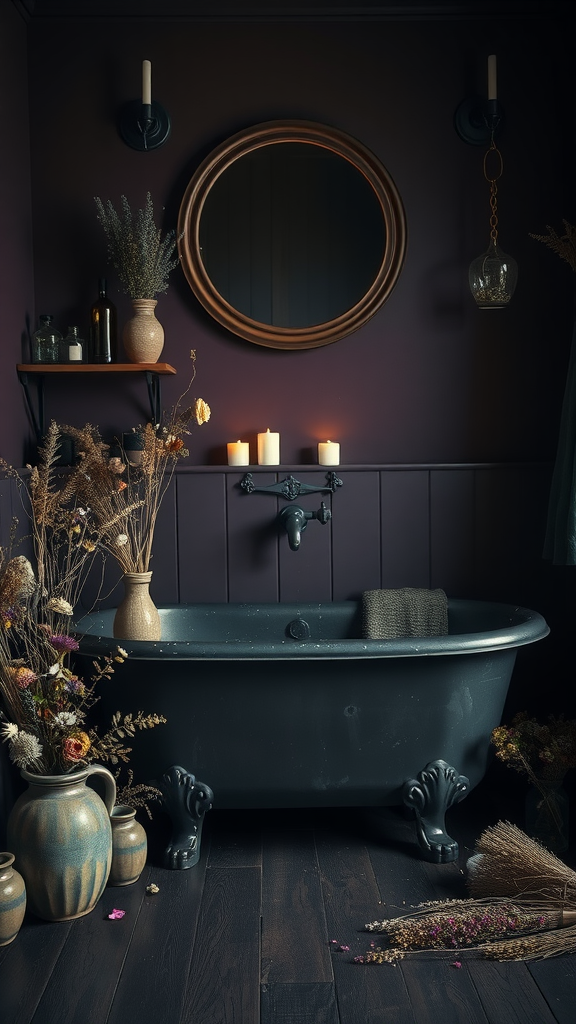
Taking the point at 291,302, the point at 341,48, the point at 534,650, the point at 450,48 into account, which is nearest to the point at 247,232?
the point at 291,302

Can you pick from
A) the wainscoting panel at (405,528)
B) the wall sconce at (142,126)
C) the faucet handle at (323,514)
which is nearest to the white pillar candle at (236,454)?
the faucet handle at (323,514)

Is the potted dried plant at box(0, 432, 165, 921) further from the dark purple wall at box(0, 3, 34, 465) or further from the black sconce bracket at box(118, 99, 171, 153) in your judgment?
the black sconce bracket at box(118, 99, 171, 153)

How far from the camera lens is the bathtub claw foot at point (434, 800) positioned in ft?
8.45

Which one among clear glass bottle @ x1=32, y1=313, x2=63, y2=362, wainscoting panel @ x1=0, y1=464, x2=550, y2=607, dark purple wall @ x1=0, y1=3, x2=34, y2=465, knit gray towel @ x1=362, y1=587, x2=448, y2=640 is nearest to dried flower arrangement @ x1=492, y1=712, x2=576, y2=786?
knit gray towel @ x1=362, y1=587, x2=448, y2=640

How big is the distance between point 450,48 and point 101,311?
57.9 inches

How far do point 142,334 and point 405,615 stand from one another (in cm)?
123

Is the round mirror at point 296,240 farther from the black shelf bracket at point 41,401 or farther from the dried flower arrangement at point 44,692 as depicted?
the dried flower arrangement at point 44,692

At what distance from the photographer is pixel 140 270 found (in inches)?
120

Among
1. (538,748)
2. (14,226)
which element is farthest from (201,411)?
(538,748)

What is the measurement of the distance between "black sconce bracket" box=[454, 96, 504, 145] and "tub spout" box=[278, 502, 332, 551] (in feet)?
4.39

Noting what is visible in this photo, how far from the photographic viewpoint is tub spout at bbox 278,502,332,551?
9.91 ft

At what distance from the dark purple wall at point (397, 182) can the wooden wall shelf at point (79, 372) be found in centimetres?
7

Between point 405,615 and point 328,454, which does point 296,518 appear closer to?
point 328,454

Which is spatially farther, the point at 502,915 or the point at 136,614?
the point at 136,614
